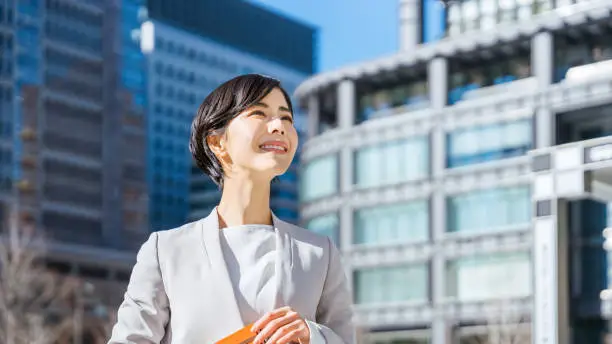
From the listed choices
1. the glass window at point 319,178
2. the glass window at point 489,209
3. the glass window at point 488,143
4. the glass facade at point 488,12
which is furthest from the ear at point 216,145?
the glass window at point 319,178

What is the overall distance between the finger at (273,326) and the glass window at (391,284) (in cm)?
5171

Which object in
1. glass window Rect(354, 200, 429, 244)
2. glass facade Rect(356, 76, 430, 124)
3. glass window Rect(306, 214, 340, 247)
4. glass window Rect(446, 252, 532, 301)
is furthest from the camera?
glass window Rect(306, 214, 340, 247)

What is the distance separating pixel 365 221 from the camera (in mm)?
58062

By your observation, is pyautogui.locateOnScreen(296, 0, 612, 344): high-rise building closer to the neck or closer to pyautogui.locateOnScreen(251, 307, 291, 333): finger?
the neck

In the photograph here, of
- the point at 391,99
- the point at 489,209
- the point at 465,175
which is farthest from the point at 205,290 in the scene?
the point at 391,99

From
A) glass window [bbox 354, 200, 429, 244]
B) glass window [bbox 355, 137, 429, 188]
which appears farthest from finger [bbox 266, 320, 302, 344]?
glass window [bbox 355, 137, 429, 188]

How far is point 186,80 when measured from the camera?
121188mm

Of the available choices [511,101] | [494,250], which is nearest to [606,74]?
[511,101]

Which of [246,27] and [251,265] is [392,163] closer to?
[251,265]

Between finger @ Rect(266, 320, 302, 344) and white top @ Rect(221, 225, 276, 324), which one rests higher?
white top @ Rect(221, 225, 276, 324)

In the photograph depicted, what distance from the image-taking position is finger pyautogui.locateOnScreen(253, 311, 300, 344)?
3242 millimetres

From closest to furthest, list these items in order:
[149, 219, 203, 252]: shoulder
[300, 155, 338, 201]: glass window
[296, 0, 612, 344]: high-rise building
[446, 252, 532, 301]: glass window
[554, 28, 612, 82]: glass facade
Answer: [149, 219, 203, 252]: shoulder < [296, 0, 612, 344]: high-rise building < [446, 252, 532, 301]: glass window < [554, 28, 612, 82]: glass facade < [300, 155, 338, 201]: glass window

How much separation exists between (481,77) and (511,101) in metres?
3.79

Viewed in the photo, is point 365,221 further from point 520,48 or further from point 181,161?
point 181,161
